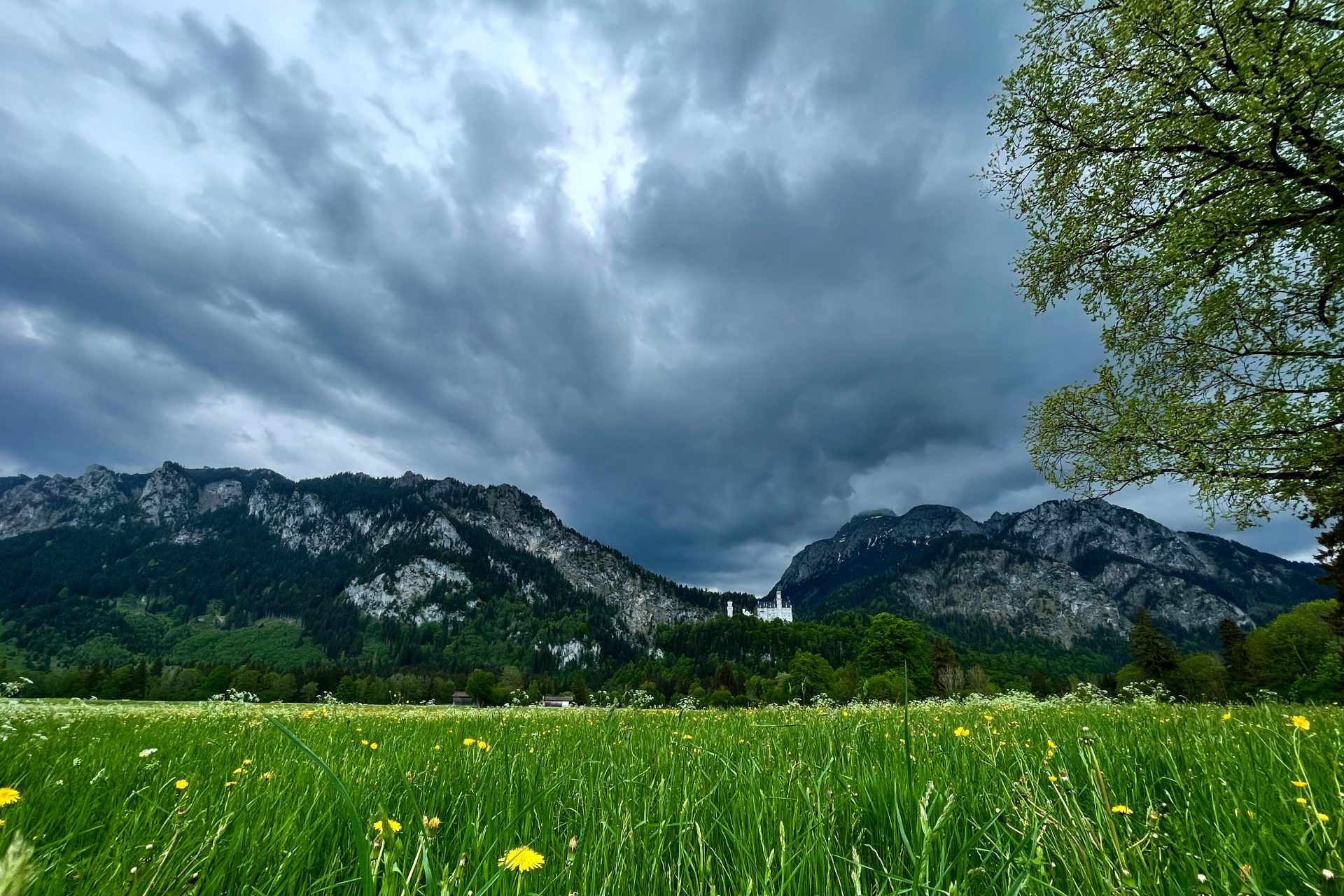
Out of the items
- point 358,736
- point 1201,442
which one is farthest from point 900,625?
point 358,736

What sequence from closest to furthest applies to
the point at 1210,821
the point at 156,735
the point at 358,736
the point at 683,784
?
1. the point at 1210,821
2. the point at 683,784
3. the point at 156,735
4. the point at 358,736

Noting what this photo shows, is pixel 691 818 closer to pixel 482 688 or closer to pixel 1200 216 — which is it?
pixel 1200 216

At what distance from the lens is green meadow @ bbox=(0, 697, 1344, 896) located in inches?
73.9

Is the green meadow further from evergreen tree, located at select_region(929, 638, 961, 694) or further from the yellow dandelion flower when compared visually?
evergreen tree, located at select_region(929, 638, 961, 694)

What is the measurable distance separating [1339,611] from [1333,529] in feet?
27.3

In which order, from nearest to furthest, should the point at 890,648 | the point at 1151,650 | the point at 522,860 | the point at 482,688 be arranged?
1. the point at 522,860
2. the point at 1151,650
3. the point at 890,648
4. the point at 482,688

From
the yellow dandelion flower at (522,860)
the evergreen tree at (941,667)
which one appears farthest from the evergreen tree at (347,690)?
the yellow dandelion flower at (522,860)

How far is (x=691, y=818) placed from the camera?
8.93ft

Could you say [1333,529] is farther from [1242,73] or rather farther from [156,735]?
[156,735]

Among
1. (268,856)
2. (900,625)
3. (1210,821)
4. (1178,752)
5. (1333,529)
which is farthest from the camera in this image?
(900,625)

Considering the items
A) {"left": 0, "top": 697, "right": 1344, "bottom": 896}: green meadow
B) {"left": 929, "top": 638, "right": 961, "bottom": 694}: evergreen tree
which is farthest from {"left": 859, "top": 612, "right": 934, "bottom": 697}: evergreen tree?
{"left": 0, "top": 697, "right": 1344, "bottom": 896}: green meadow

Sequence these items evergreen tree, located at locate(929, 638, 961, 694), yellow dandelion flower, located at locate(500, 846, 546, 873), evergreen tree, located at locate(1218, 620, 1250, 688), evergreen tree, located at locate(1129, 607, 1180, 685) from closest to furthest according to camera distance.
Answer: yellow dandelion flower, located at locate(500, 846, 546, 873) < evergreen tree, located at locate(1129, 607, 1180, 685) < evergreen tree, located at locate(1218, 620, 1250, 688) < evergreen tree, located at locate(929, 638, 961, 694)

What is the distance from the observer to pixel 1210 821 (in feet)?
8.47

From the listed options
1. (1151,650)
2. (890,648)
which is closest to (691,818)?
(890,648)
